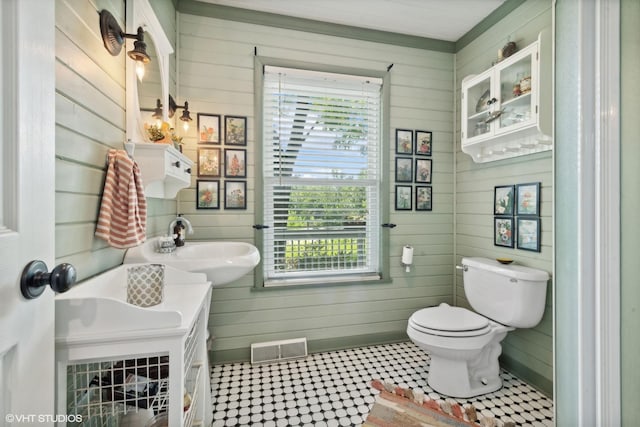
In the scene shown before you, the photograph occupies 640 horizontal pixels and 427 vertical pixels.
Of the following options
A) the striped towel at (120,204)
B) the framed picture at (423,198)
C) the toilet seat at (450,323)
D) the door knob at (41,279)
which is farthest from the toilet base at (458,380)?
the door knob at (41,279)

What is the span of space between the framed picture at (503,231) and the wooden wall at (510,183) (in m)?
0.04

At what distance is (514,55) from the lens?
188 centimetres

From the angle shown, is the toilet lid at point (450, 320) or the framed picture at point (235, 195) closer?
the toilet lid at point (450, 320)

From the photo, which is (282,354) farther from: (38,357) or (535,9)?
(535,9)

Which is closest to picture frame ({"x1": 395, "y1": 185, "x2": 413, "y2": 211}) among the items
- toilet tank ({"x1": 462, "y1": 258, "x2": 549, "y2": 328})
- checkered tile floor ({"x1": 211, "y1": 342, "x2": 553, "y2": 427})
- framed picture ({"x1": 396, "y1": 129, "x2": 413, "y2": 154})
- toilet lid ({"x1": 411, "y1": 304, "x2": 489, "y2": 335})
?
framed picture ({"x1": 396, "y1": 129, "x2": 413, "y2": 154})

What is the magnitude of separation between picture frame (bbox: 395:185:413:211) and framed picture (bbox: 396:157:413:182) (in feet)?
0.22

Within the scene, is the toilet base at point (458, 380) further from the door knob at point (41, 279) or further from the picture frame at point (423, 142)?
the door knob at point (41, 279)

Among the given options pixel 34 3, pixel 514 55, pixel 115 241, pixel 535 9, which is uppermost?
pixel 535 9

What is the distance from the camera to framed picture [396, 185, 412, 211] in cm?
252

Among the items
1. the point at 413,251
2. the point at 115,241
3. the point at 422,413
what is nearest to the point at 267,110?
the point at 115,241

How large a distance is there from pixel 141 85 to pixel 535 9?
8.07ft

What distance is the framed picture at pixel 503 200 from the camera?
6.88ft

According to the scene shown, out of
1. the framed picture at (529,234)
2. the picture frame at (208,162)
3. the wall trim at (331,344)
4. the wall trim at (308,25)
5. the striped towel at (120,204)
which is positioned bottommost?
the wall trim at (331,344)

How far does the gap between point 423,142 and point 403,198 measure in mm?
522
